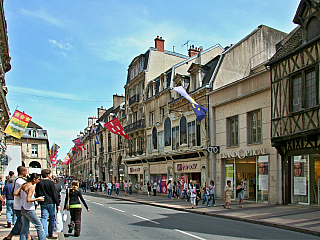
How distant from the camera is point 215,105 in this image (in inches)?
851

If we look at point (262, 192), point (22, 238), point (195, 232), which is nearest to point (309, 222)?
point (195, 232)

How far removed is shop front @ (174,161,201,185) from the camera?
76.6 feet

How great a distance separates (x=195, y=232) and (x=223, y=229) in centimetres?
121

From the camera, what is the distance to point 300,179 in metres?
15.3

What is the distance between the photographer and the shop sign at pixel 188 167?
77.0ft

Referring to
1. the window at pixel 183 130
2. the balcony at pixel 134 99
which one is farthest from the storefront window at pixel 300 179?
the balcony at pixel 134 99

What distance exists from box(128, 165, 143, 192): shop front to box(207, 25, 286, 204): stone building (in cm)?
1486

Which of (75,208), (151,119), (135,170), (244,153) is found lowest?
(135,170)

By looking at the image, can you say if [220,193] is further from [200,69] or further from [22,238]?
[22,238]

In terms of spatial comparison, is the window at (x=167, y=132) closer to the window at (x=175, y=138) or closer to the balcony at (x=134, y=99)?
the window at (x=175, y=138)

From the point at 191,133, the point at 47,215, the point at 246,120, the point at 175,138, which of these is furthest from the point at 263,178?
the point at 47,215

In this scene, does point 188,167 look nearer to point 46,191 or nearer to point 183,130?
point 183,130

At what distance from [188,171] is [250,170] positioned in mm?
6518

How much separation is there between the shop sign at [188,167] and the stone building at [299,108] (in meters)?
8.14
